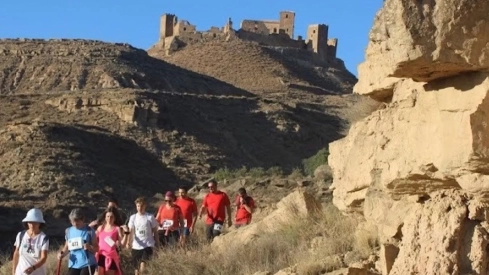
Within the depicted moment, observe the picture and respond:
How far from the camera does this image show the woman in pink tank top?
443 inches

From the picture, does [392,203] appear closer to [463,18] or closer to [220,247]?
[463,18]

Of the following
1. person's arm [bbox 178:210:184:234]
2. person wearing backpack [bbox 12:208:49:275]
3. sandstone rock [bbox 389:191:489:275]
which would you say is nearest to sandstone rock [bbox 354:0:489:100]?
sandstone rock [bbox 389:191:489:275]

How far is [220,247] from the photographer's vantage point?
40.2 ft

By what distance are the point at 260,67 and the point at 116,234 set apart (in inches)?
3160

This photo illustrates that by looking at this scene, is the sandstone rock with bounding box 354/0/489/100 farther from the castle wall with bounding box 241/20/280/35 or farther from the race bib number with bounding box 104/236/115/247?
the castle wall with bounding box 241/20/280/35

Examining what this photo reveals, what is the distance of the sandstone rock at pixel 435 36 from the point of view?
5.70 metres

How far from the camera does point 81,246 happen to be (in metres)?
10.7

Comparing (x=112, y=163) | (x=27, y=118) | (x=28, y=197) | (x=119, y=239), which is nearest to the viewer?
(x=119, y=239)

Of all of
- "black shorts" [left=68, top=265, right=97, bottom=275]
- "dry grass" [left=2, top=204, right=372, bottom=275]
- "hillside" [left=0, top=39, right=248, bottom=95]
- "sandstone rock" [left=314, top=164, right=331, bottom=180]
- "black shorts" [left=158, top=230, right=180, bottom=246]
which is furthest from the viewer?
→ "hillside" [left=0, top=39, right=248, bottom=95]

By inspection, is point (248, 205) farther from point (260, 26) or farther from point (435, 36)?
point (260, 26)

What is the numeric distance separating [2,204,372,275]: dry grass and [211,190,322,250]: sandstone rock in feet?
0.61

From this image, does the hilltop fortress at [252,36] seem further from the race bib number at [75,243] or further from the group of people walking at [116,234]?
the race bib number at [75,243]

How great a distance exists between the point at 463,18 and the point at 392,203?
2.11m

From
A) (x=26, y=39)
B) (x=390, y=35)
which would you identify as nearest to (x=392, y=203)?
(x=390, y=35)
